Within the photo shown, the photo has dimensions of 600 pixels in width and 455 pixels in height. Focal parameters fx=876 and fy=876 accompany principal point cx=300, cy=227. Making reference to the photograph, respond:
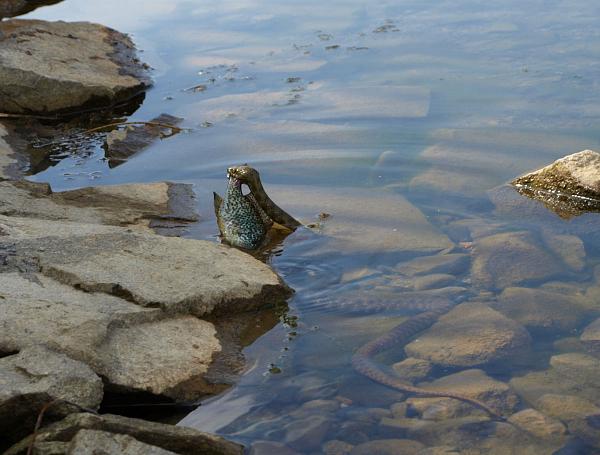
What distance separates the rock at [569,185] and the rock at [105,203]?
3037 millimetres

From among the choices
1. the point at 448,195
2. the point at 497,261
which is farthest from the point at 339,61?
the point at 497,261

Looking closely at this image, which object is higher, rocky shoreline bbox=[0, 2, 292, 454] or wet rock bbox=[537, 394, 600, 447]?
rocky shoreline bbox=[0, 2, 292, 454]

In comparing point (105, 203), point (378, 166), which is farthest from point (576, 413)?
point (105, 203)

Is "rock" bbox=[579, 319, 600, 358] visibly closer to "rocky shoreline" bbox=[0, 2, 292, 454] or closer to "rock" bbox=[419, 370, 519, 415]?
"rock" bbox=[419, 370, 519, 415]

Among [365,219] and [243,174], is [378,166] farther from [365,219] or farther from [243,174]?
[243,174]

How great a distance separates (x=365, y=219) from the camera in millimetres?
7422

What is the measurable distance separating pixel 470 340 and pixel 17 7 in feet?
39.3

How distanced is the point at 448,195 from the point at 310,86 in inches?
137

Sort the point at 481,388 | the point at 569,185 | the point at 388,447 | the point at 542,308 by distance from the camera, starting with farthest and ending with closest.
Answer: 1. the point at 569,185
2. the point at 542,308
3. the point at 481,388
4. the point at 388,447

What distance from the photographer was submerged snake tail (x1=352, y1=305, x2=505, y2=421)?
4891 millimetres

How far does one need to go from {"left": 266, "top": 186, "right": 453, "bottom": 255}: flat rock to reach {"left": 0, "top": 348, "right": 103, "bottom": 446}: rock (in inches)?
114

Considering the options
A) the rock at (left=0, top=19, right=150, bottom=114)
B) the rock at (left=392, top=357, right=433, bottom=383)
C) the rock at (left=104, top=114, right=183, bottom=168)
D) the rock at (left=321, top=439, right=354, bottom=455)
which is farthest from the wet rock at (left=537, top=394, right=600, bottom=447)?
the rock at (left=0, top=19, right=150, bottom=114)

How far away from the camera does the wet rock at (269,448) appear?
4.50m

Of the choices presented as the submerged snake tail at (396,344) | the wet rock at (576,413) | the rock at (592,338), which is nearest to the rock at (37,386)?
the submerged snake tail at (396,344)
